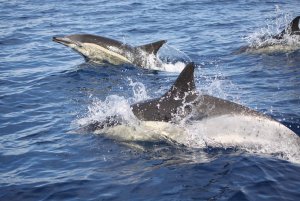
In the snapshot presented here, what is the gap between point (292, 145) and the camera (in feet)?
30.2

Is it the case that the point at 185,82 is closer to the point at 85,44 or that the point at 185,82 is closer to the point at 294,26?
the point at 85,44

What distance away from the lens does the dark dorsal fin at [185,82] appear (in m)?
9.51

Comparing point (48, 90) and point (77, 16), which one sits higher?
point (77, 16)

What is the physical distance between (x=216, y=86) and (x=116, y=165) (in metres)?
5.22

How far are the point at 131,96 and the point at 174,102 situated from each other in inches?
140

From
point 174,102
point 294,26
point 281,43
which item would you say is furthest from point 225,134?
point 294,26

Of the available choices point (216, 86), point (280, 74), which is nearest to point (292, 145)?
point (216, 86)

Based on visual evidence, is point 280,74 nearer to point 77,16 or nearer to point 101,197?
point 101,197

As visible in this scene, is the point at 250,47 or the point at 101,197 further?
the point at 250,47

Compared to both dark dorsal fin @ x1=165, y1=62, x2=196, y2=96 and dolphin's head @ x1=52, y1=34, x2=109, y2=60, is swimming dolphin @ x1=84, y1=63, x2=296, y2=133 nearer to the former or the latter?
dark dorsal fin @ x1=165, y1=62, x2=196, y2=96

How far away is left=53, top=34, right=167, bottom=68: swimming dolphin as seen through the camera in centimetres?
1645

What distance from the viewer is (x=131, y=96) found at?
1334cm

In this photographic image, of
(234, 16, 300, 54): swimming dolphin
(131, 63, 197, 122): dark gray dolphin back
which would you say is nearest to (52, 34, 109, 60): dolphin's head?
(234, 16, 300, 54): swimming dolphin

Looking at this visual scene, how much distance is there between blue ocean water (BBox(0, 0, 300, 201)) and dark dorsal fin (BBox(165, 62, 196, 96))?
3.55 feet
